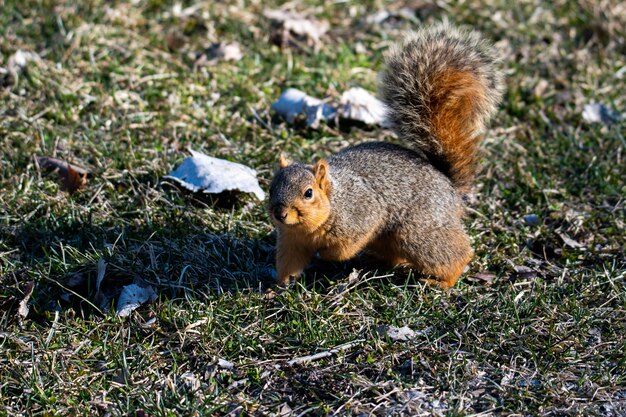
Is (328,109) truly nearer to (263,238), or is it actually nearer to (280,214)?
(263,238)

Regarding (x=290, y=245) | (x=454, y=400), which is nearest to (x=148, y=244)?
(x=290, y=245)

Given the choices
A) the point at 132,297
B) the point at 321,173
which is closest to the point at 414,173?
the point at 321,173

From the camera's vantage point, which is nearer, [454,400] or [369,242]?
[454,400]

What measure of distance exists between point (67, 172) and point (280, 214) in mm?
1605

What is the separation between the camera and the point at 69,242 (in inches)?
156

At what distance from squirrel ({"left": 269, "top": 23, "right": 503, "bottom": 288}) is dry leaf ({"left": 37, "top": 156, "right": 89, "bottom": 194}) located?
51.1 inches

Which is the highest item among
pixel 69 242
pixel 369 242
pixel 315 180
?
pixel 315 180

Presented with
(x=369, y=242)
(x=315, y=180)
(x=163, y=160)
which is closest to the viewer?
(x=315, y=180)

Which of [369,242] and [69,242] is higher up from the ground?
[369,242]

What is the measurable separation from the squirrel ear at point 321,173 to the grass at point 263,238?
495 millimetres

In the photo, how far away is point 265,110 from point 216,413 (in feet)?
8.44

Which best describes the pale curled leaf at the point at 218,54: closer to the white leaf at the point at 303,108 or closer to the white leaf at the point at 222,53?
the white leaf at the point at 222,53

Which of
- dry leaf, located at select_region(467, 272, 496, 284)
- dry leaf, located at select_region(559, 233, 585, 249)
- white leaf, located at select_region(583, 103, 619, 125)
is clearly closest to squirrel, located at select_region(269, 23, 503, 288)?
dry leaf, located at select_region(467, 272, 496, 284)

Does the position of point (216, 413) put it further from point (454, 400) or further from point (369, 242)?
point (369, 242)
